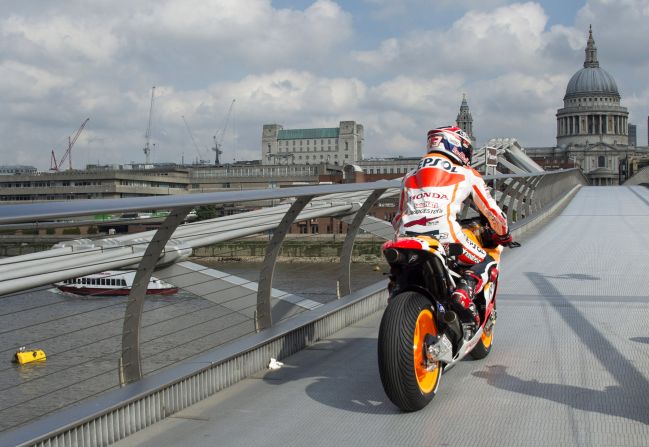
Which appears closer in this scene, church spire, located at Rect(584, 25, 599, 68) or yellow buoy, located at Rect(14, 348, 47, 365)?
yellow buoy, located at Rect(14, 348, 47, 365)

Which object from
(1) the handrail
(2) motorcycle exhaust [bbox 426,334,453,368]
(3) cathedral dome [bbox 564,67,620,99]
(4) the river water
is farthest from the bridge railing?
(3) cathedral dome [bbox 564,67,620,99]

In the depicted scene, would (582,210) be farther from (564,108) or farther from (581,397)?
(564,108)

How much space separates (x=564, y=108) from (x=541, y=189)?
424ft

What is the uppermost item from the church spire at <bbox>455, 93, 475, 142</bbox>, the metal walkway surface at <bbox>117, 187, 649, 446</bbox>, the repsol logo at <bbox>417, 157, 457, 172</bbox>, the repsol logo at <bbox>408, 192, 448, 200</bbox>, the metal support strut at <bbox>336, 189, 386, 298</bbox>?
the church spire at <bbox>455, 93, 475, 142</bbox>

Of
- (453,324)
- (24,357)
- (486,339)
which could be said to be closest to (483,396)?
(453,324)

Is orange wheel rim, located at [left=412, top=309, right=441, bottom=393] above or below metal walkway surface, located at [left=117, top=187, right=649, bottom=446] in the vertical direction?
above

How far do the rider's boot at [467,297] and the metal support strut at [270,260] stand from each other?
1041 millimetres

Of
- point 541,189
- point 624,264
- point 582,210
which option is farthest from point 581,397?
point 582,210

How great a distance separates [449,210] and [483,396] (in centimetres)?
92

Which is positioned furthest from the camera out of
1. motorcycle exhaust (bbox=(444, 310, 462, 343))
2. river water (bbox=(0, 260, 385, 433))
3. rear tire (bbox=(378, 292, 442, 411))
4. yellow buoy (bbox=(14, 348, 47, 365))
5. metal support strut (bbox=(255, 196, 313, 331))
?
yellow buoy (bbox=(14, 348, 47, 365))

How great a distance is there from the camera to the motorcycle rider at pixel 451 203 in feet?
13.5

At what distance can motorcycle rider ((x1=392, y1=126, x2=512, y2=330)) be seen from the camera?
4129 millimetres

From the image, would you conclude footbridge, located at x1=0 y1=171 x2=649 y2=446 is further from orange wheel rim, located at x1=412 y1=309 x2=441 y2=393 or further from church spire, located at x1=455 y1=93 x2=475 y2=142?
church spire, located at x1=455 y1=93 x2=475 y2=142

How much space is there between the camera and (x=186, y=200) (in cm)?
367
